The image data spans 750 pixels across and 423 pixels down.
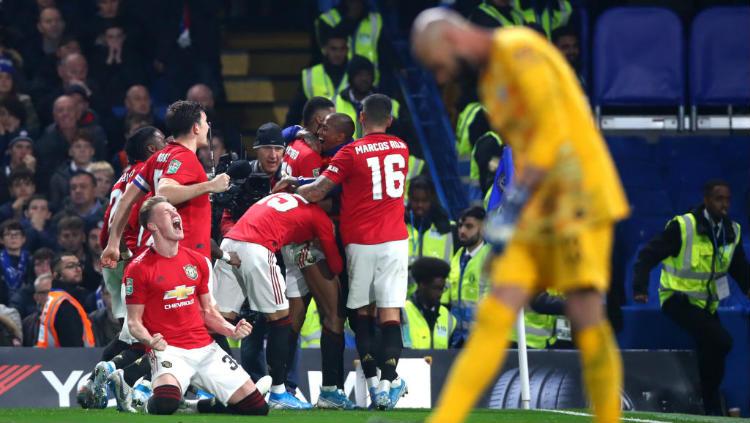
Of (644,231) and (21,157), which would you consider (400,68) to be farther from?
(21,157)

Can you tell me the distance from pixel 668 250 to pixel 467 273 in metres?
1.83

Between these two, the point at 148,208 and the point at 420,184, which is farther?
the point at 420,184

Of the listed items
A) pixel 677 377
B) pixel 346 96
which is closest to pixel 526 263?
pixel 677 377

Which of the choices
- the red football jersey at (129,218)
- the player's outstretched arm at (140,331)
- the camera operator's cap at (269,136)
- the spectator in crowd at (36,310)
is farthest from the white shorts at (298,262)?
the spectator in crowd at (36,310)

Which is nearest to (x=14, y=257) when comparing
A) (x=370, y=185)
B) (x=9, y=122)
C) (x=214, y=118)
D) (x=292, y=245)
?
(x=9, y=122)

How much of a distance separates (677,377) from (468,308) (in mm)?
1956

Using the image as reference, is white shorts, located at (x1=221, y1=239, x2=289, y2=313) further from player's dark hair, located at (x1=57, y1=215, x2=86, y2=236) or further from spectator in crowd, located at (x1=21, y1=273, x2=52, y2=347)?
player's dark hair, located at (x1=57, y1=215, x2=86, y2=236)

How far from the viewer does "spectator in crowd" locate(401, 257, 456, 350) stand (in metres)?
12.6

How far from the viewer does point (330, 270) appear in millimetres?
10141

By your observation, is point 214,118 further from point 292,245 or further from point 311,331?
point 292,245

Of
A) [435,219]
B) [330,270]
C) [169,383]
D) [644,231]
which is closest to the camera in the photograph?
[169,383]

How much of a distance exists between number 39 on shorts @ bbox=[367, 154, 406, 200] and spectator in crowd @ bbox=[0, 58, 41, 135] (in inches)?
269

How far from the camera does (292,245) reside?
1027 cm

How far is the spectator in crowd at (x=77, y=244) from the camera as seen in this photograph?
539 inches
